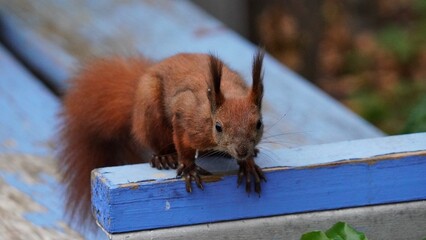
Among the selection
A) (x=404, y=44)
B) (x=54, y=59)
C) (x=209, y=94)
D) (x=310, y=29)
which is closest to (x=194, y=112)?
(x=209, y=94)

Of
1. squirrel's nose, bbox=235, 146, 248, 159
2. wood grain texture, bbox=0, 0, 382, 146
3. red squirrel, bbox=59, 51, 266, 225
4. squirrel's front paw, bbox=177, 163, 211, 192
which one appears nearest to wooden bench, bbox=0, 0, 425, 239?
wood grain texture, bbox=0, 0, 382, 146

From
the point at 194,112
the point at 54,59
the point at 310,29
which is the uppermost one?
the point at 194,112

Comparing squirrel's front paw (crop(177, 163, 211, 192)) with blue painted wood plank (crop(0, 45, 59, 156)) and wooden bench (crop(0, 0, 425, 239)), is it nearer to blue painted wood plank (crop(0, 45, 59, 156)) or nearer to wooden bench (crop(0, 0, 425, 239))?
wooden bench (crop(0, 0, 425, 239))

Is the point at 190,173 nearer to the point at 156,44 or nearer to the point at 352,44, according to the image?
the point at 156,44

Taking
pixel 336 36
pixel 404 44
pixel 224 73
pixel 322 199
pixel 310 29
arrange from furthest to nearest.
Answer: pixel 336 36 < pixel 404 44 < pixel 310 29 < pixel 224 73 < pixel 322 199

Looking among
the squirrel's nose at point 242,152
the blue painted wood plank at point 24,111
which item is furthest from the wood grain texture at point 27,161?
the squirrel's nose at point 242,152

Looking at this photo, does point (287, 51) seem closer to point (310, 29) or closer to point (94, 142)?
point (310, 29)
